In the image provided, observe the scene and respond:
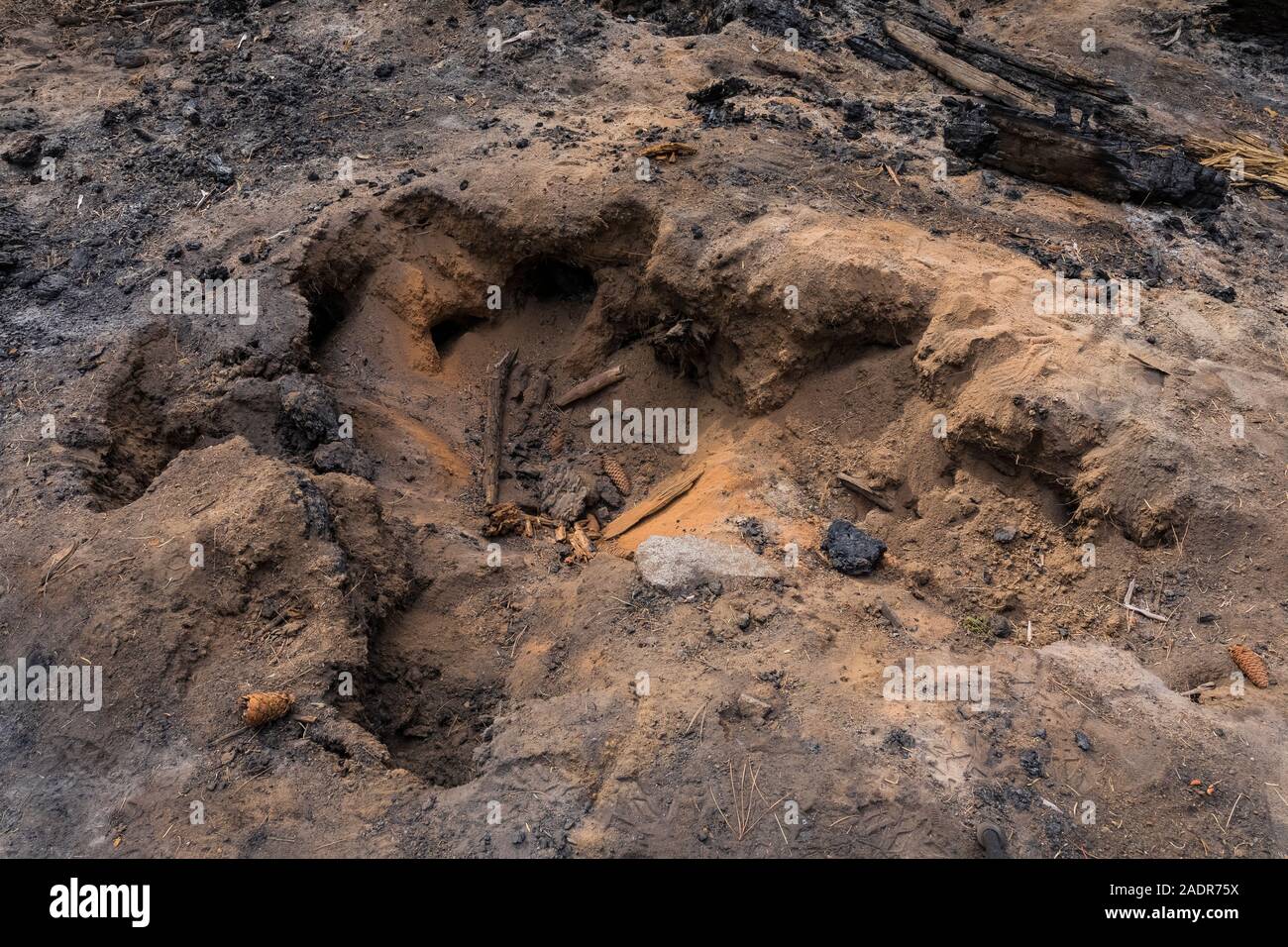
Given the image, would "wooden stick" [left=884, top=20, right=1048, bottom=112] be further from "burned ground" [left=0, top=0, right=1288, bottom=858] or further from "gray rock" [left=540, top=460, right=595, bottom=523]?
"gray rock" [left=540, top=460, right=595, bottom=523]

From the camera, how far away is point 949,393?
19.3ft

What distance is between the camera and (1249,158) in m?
8.08

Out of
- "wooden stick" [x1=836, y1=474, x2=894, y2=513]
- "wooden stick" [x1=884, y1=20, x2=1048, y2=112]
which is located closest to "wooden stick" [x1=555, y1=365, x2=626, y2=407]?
"wooden stick" [x1=836, y1=474, x2=894, y2=513]

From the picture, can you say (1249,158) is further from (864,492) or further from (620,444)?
(620,444)

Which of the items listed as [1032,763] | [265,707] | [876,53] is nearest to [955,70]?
[876,53]

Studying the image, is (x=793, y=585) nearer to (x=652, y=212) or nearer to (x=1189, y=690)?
(x=1189, y=690)

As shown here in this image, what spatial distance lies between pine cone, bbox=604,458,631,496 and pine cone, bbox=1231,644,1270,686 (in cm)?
400

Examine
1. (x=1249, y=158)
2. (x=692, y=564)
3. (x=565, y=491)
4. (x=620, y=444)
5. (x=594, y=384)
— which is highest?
(x=1249, y=158)

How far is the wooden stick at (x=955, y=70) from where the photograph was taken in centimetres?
805

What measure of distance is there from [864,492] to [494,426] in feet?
9.77

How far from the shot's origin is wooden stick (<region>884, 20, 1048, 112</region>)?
8055 mm

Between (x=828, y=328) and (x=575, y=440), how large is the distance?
7.39 feet

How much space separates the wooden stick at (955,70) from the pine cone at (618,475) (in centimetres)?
478

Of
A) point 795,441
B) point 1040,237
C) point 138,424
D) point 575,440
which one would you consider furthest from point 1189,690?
point 138,424
